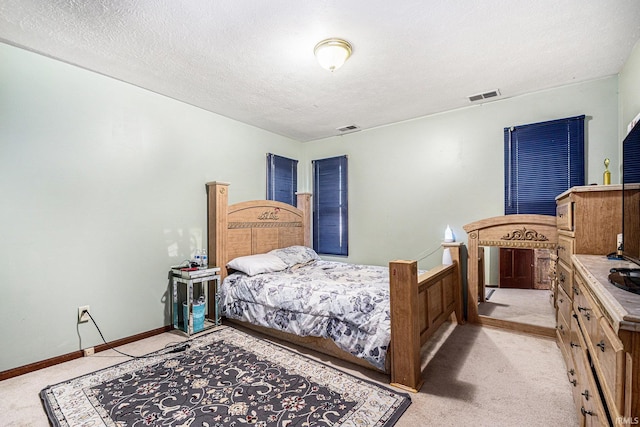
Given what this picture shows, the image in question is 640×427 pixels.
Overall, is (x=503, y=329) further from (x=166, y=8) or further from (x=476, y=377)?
(x=166, y=8)

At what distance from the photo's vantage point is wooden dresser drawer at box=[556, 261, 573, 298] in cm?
192

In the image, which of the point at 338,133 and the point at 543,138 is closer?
the point at 543,138

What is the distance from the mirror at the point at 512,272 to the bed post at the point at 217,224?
2814 millimetres

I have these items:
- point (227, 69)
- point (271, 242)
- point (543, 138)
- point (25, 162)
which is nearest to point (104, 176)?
point (25, 162)

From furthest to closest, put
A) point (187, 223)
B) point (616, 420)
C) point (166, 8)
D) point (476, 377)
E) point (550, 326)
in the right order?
point (187, 223) → point (550, 326) → point (476, 377) → point (166, 8) → point (616, 420)

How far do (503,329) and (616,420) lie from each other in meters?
2.48

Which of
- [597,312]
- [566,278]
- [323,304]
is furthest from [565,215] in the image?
[323,304]

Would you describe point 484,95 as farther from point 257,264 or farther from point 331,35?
point 257,264

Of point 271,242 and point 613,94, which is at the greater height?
point 613,94

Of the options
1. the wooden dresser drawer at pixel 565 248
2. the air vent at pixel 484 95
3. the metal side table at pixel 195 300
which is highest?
the air vent at pixel 484 95

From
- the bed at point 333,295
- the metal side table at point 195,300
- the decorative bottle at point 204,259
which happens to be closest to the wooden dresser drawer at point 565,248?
the bed at point 333,295

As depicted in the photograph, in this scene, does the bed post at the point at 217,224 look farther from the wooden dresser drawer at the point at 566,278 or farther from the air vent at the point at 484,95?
the wooden dresser drawer at the point at 566,278

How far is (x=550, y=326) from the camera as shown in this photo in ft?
9.23

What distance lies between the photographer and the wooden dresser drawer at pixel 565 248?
2.05 meters
